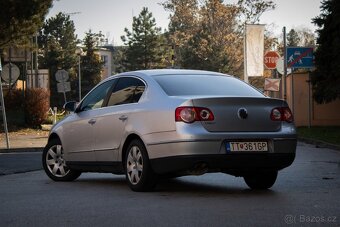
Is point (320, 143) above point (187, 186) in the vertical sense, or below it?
below

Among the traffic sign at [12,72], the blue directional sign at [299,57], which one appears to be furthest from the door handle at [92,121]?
the blue directional sign at [299,57]

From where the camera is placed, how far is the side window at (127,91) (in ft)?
29.7

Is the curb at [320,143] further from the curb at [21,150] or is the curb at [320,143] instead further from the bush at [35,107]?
the bush at [35,107]

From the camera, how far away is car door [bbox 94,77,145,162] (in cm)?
901

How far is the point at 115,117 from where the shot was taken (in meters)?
9.16

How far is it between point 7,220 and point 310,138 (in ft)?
55.7

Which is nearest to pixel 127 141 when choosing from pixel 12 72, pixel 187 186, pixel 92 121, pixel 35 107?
pixel 92 121

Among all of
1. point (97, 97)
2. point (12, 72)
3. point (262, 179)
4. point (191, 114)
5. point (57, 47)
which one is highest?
point (57, 47)

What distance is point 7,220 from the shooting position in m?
6.45

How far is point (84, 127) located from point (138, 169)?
1.63m

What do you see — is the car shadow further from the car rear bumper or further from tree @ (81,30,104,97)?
tree @ (81,30,104,97)

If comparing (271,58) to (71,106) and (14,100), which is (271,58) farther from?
(71,106)

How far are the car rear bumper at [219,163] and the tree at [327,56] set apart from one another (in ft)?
59.4

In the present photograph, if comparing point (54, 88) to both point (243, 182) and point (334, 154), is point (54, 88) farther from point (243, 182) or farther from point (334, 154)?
point (243, 182)
